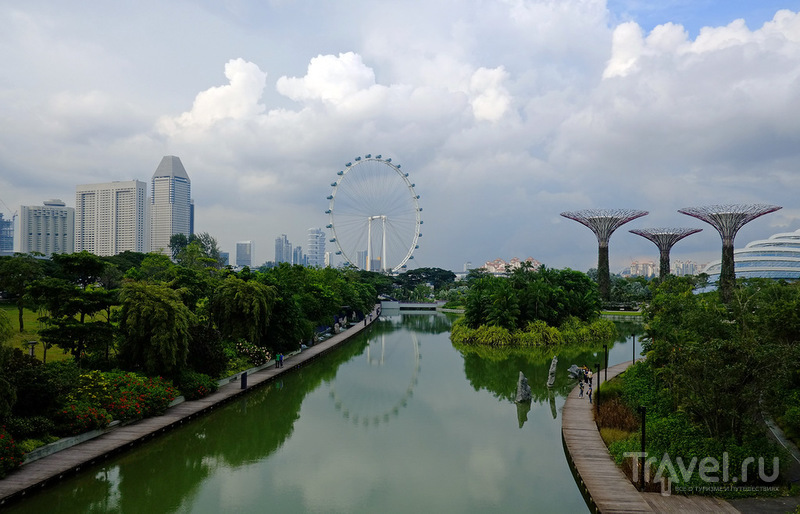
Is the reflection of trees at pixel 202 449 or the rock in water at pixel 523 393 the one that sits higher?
the rock in water at pixel 523 393

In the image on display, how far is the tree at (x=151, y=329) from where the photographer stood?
20766mm

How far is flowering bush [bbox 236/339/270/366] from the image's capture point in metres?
29.8

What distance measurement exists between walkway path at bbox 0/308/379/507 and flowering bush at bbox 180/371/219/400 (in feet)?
0.91

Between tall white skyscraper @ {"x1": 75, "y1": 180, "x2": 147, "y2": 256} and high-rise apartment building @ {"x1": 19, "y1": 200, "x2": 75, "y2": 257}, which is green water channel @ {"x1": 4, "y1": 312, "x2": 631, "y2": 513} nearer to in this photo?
high-rise apartment building @ {"x1": 19, "y1": 200, "x2": 75, "y2": 257}

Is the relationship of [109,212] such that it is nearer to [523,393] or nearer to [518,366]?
[518,366]

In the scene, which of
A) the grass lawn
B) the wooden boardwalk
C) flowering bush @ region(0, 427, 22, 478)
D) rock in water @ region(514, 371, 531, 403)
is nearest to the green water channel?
the wooden boardwalk

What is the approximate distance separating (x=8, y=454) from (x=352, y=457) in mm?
8442

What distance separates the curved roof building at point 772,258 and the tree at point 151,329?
9442 centimetres

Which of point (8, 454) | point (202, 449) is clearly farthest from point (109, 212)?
point (8, 454)

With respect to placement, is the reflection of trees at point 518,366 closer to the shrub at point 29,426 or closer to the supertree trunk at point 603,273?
the shrub at point 29,426

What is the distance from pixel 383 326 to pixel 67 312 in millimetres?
42873

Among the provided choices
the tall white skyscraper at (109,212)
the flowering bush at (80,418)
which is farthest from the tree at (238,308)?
the tall white skyscraper at (109,212)

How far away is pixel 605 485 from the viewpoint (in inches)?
534

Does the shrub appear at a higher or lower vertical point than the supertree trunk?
lower
